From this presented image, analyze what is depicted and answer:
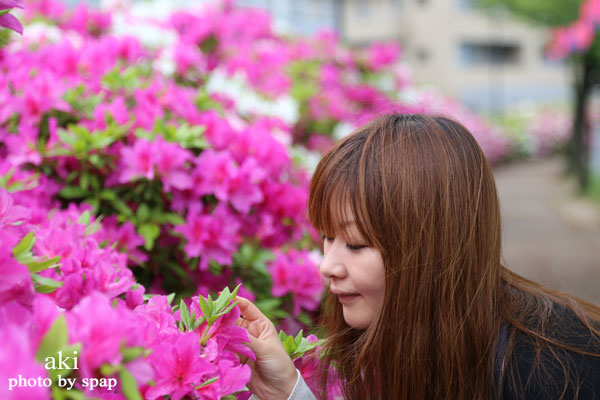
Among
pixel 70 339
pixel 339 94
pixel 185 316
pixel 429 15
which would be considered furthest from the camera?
pixel 429 15

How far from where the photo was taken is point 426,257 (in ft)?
4.82

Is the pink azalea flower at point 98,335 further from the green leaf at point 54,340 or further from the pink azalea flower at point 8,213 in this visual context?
the pink azalea flower at point 8,213

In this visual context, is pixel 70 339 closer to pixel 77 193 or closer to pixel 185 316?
pixel 185 316

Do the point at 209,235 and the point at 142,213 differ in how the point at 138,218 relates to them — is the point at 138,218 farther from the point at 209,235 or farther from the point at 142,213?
the point at 209,235

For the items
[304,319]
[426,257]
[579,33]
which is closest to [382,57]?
[304,319]

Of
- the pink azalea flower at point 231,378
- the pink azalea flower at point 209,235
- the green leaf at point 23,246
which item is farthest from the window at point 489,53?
the green leaf at point 23,246

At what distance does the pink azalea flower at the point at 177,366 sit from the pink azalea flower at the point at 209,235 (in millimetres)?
819

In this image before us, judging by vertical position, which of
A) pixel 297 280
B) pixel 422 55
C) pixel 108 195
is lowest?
pixel 422 55

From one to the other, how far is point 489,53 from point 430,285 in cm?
3326

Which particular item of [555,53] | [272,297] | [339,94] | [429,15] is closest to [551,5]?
[555,53]

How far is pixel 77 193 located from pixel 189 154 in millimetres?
341

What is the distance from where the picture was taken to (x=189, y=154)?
→ 187cm

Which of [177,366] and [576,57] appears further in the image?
[576,57]

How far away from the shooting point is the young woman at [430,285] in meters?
1.45
